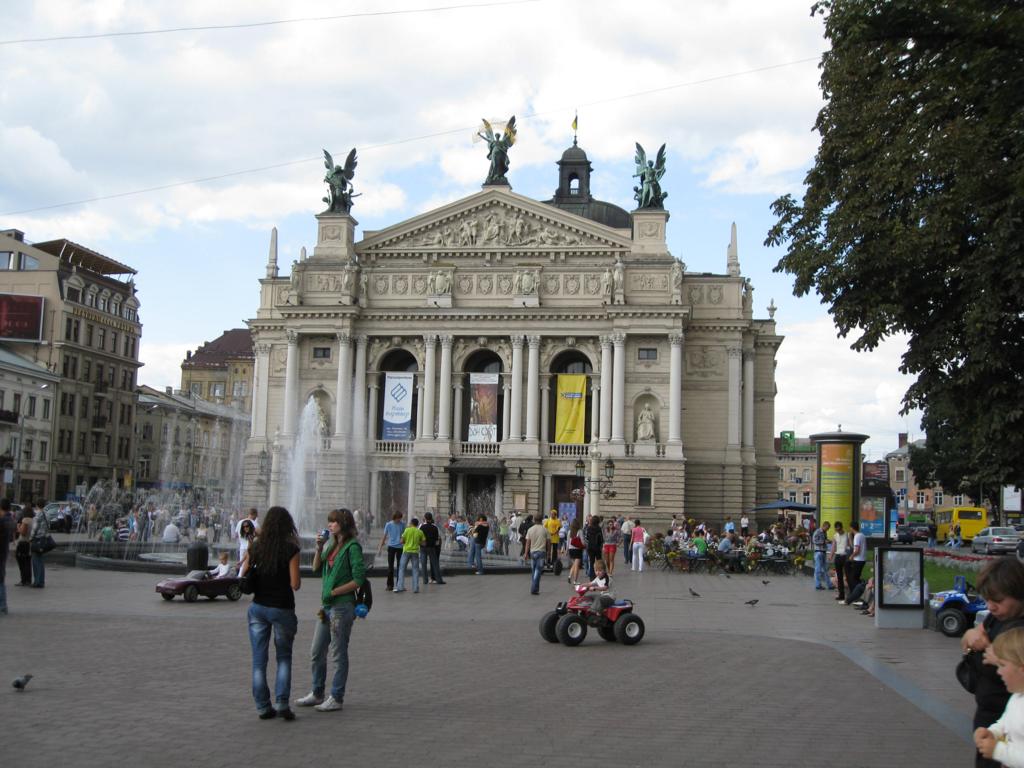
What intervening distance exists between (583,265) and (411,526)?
4585 centimetres

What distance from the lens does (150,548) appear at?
1601 inches

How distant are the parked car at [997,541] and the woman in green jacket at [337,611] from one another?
53.4m

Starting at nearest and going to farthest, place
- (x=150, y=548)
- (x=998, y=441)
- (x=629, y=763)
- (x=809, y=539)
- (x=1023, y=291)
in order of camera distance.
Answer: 1. (x=629, y=763)
2. (x=1023, y=291)
3. (x=998, y=441)
4. (x=150, y=548)
5. (x=809, y=539)

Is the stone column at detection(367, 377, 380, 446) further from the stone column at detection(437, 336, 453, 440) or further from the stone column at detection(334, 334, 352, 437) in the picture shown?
the stone column at detection(437, 336, 453, 440)

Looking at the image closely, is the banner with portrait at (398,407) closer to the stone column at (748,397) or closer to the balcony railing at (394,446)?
the balcony railing at (394,446)

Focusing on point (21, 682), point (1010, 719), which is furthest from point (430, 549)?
point (1010, 719)

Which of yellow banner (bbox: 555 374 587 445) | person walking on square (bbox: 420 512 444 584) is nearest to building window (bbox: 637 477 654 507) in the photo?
yellow banner (bbox: 555 374 587 445)

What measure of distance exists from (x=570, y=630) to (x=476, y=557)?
1779cm

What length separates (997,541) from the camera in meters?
59.8

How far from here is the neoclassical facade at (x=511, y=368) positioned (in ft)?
226

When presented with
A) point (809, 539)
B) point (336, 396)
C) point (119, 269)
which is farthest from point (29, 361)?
point (809, 539)

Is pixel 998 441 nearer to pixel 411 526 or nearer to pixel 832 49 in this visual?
pixel 832 49

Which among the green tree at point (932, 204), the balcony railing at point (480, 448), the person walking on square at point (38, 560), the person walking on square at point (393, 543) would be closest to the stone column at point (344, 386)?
the balcony railing at point (480, 448)

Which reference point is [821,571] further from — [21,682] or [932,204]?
[21,682]
